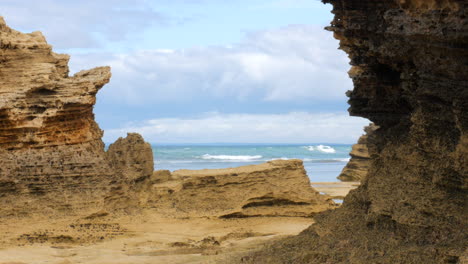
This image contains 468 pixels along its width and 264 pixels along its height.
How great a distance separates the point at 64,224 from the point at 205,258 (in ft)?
12.7

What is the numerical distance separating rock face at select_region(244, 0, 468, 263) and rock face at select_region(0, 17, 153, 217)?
212 inches

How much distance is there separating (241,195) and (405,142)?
7807 mm

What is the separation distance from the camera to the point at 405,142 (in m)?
8.33

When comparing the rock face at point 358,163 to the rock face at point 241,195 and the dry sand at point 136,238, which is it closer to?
the rock face at point 241,195

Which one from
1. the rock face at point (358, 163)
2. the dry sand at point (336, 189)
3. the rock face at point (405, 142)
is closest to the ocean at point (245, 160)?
the rock face at point (358, 163)

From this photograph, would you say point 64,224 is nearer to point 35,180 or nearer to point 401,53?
point 35,180

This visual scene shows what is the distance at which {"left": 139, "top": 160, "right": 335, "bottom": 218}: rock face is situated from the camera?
15.5m

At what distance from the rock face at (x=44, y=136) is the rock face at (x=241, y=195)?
2.17 m

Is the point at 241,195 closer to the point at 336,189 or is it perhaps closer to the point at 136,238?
the point at 136,238

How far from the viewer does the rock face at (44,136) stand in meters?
12.8

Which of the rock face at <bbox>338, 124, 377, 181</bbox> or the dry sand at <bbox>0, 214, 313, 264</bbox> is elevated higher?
the rock face at <bbox>338, 124, 377, 181</bbox>

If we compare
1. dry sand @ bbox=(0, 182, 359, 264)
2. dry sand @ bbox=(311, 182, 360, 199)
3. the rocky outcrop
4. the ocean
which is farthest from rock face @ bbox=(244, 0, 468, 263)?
the ocean

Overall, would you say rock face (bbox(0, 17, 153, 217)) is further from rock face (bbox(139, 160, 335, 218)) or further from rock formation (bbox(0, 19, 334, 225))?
rock face (bbox(139, 160, 335, 218))

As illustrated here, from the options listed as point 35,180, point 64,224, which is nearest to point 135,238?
point 64,224
